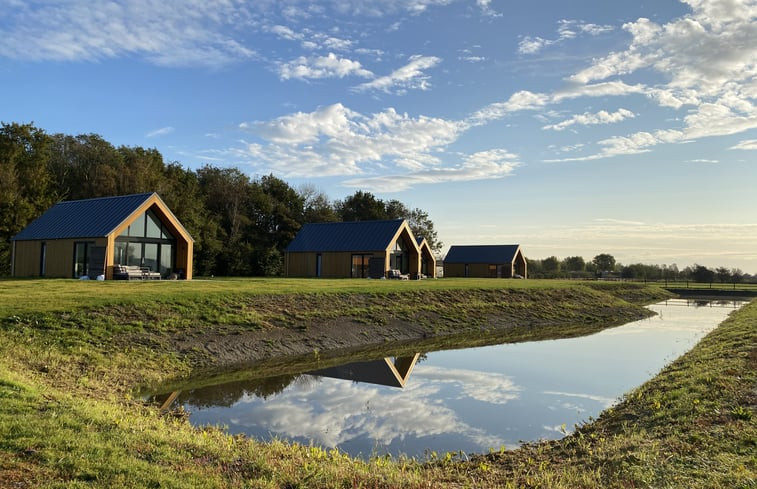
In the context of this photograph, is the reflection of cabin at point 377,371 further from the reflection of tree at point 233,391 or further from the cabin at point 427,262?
the cabin at point 427,262

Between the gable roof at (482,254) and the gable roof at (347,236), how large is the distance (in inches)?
987

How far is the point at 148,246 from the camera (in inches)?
1216

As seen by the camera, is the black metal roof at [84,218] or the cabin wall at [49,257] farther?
the cabin wall at [49,257]

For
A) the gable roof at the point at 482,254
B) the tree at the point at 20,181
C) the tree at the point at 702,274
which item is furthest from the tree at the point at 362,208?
the tree at the point at 702,274

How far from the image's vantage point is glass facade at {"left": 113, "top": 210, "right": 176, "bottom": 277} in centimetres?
2944

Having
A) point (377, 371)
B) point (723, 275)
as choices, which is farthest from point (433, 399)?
point (723, 275)

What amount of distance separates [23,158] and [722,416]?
161ft

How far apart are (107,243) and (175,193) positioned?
22.4m

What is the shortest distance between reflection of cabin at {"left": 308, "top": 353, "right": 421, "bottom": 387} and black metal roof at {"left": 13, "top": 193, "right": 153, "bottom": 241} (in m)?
17.5

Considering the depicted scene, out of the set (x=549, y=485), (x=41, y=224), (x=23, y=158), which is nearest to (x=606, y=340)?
(x=549, y=485)

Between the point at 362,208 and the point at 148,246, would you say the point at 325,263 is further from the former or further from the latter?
the point at 362,208

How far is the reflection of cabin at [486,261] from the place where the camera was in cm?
6394

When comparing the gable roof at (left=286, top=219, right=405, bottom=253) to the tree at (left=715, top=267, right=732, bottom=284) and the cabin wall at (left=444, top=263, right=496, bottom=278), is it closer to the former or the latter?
the cabin wall at (left=444, top=263, right=496, bottom=278)

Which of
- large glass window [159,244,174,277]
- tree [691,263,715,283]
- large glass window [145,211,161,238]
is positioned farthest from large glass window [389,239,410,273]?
tree [691,263,715,283]
